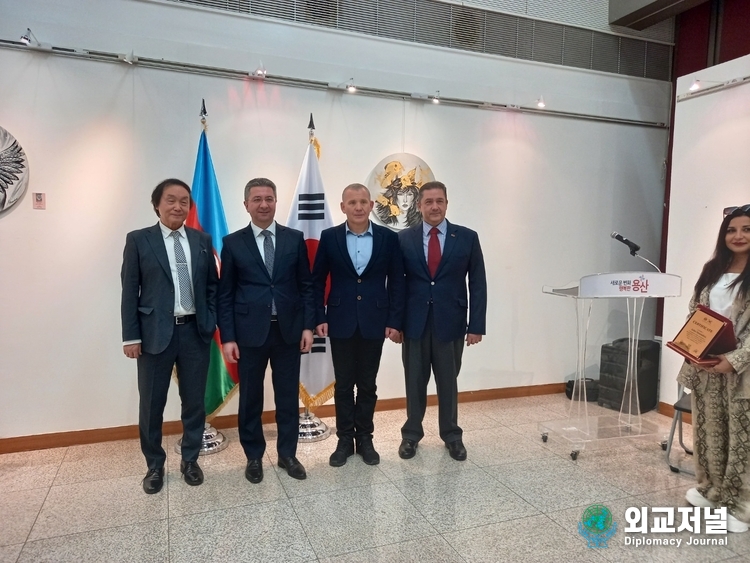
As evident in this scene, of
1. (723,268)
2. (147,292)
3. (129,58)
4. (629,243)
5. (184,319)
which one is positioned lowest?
(184,319)

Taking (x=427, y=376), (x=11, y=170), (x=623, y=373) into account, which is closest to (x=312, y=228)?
(x=427, y=376)

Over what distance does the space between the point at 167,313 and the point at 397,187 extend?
2.15 metres

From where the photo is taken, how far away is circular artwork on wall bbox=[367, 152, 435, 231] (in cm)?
414

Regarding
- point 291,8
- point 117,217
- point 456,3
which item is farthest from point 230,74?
point 456,3

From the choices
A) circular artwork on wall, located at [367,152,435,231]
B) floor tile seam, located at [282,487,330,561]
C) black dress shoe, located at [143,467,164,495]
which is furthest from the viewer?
circular artwork on wall, located at [367,152,435,231]

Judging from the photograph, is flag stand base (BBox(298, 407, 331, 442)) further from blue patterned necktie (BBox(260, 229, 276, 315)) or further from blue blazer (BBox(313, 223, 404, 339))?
Answer: blue patterned necktie (BBox(260, 229, 276, 315))

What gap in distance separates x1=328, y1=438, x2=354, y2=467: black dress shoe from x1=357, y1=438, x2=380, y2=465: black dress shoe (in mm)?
54

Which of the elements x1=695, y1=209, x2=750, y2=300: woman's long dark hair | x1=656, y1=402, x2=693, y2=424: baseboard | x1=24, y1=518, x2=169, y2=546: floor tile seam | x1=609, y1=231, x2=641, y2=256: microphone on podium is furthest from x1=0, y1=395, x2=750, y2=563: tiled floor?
x1=609, y1=231, x2=641, y2=256: microphone on podium

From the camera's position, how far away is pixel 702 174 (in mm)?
4059

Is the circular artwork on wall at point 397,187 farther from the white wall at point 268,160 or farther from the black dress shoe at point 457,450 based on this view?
the black dress shoe at point 457,450

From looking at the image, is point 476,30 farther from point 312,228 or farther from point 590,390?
point 590,390

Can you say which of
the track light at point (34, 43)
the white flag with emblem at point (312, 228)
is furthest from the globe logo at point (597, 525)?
the track light at point (34, 43)

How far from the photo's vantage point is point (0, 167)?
127 inches

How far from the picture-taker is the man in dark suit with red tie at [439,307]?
317cm
